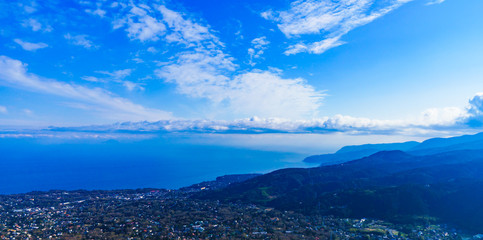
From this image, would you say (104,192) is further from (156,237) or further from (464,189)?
(464,189)

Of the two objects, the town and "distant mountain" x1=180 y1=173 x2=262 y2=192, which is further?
"distant mountain" x1=180 y1=173 x2=262 y2=192

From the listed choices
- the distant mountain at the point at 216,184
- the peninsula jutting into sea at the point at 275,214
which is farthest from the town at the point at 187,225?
the distant mountain at the point at 216,184

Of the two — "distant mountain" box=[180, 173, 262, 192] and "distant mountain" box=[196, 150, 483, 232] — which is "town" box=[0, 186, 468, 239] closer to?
"distant mountain" box=[196, 150, 483, 232]

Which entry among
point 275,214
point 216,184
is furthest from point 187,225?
point 216,184

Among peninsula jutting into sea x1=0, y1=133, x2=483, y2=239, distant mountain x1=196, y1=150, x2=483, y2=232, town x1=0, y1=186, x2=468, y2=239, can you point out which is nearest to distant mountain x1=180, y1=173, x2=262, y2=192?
peninsula jutting into sea x1=0, y1=133, x2=483, y2=239

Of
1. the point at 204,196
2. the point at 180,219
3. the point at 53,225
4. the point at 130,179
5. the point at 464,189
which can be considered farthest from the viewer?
the point at 130,179

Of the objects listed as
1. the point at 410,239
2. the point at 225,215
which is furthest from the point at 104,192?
the point at 410,239

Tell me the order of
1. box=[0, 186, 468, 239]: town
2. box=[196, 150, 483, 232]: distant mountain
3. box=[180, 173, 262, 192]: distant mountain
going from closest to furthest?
1. box=[0, 186, 468, 239]: town
2. box=[196, 150, 483, 232]: distant mountain
3. box=[180, 173, 262, 192]: distant mountain

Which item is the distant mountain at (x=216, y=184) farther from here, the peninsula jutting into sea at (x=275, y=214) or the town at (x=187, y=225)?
the town at (x=187, y=225)

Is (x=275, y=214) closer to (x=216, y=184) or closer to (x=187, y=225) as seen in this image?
(x=187, y=225)
